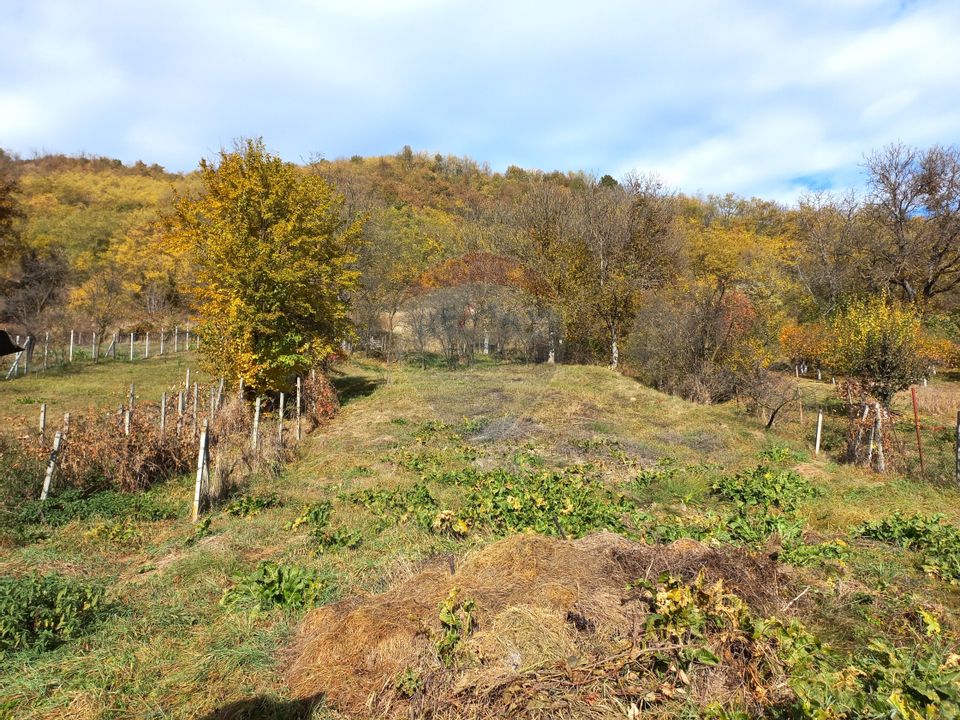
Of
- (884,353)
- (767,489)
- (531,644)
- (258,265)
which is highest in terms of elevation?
(258,265)

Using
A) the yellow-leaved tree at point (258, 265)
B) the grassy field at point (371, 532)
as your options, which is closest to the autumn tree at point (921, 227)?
the grassy field at point (371, 532)

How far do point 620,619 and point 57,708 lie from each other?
3.87 metres

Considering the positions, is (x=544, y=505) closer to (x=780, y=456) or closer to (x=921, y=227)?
(x=780, y=456)

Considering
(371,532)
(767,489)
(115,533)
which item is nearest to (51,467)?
(115,533)

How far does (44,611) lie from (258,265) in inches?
444

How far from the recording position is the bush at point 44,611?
13.7 feet

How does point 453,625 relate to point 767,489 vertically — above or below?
above

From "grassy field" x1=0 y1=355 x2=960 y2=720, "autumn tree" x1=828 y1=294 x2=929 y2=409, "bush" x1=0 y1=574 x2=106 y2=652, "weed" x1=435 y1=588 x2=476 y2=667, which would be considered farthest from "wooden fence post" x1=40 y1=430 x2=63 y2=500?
"autumn tree" x1=828 y1=294 x2=929 y2=409

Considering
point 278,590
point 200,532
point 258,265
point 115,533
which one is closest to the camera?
point 278,590

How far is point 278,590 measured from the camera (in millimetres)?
5082

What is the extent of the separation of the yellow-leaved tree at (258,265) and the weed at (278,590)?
9.94 m

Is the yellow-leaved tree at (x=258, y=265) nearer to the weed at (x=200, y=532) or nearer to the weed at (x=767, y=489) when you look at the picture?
the weed at (x=200, y=532)

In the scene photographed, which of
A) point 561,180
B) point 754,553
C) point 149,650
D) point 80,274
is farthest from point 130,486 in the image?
point 561,180

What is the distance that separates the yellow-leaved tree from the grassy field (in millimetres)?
2639
